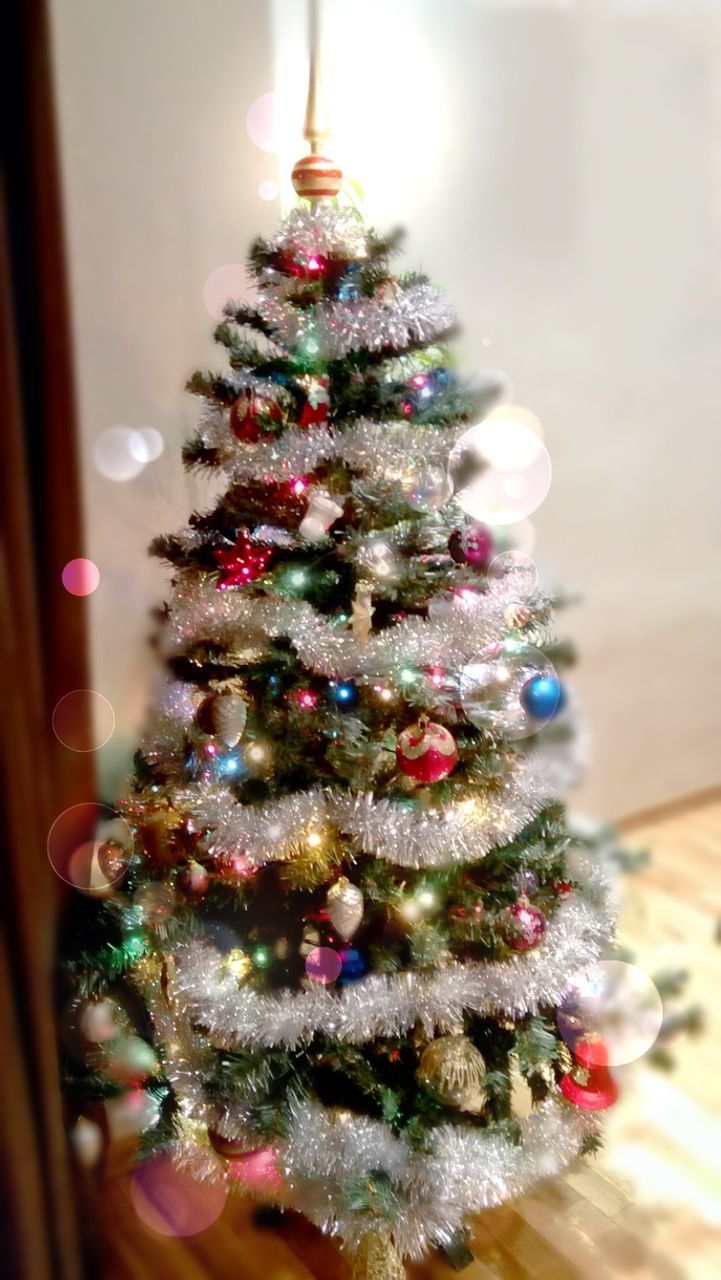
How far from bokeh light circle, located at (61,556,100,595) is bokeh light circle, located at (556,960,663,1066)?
1.09m

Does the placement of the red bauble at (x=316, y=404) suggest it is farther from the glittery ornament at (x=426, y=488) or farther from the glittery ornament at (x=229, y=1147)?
the glittery ornament at (x=229, y=1147)

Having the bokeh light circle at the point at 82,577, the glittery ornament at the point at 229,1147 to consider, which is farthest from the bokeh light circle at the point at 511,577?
the bokeh light circle at the point at 82,577

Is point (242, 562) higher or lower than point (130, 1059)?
higher

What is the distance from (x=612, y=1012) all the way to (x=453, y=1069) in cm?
22

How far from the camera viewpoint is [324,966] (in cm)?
103

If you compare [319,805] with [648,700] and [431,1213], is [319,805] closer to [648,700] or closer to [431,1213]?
[431,1213]

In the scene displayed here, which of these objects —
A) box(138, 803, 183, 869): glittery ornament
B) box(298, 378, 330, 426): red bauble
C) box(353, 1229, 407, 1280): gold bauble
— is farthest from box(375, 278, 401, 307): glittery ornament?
box(353, 1229, 407, 1280): gold bauble

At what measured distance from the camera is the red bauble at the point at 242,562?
100 centimetres

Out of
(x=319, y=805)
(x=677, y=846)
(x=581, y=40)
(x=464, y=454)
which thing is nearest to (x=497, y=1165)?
(x=319, y=805)

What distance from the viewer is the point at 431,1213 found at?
1002 mm

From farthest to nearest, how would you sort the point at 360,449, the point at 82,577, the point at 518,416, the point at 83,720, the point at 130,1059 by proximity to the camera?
the point at 518,416
the point at 82,577
the point at 83,720
the point at 130,1059
the point at 360,449

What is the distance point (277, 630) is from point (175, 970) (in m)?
0.46

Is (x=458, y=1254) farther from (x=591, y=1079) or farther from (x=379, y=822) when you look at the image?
(x=379, y=822)

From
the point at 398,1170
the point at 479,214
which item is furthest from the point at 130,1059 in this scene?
the point at 479,214
